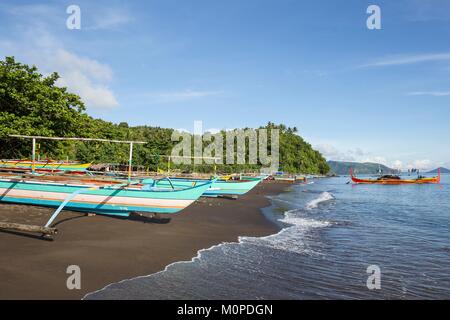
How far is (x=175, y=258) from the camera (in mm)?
8461

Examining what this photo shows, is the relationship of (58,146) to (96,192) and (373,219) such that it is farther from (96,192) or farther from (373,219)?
(373,219)

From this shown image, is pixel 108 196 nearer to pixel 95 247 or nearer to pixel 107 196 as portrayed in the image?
pixel 107 196

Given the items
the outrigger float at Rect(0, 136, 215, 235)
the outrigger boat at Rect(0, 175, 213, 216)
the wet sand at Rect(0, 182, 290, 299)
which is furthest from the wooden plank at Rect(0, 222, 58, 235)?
the outrigger boat at Rect(0, 175, 213, 216)

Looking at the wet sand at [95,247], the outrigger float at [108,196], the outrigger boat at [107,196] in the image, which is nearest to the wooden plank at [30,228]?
the wet sand at [95,247]

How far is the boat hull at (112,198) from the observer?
12477 millimetres

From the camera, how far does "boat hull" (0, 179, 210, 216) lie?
1248 cm

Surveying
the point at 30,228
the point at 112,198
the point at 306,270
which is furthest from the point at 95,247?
the point at 306,270

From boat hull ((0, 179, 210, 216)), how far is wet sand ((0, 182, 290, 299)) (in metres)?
0.42

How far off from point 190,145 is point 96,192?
61842 mm

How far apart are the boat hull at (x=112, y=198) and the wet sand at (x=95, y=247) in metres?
0.42

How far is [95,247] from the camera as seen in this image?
862 centimetres

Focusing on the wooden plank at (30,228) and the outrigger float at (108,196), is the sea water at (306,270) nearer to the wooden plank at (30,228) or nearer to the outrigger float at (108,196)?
the outrigger float at (108,196)
